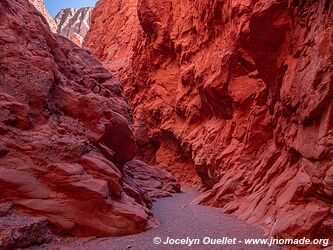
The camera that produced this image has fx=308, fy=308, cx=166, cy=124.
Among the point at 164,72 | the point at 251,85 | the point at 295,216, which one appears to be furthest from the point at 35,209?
the point at 164,72

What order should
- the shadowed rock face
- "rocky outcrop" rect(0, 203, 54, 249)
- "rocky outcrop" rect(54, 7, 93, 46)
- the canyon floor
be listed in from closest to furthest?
"rocky outcrop" rect(0, 203, 54, 249) < the canyon floor < the shadowed rock face < "rocky outcrop" rect(54, 7, 93, 46)

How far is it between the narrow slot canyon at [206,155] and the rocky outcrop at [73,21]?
73.1 m

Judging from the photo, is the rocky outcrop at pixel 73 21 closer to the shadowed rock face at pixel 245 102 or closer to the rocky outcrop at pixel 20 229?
the shadowed rock face at pixel 245 102

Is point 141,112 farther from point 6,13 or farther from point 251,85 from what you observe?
point 6,13

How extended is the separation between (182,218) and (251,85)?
784cm

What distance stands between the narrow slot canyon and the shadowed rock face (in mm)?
54

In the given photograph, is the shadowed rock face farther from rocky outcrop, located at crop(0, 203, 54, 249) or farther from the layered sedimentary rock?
rocky outcrop, located at crop(0, 203, 54, 249)

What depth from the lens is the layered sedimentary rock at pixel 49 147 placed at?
6992mm

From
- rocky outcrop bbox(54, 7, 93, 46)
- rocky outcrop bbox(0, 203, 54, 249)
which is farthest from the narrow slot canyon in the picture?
rocky outcrop bbox(54, 7, 93, 46)

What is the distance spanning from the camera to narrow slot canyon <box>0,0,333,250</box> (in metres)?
6.73

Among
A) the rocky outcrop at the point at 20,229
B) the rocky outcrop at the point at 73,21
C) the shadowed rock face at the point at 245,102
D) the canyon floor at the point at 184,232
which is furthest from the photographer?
the rocky outcrop at the point at 73,21

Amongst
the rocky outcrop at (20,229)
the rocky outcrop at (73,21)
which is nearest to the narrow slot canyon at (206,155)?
the rocky outcrop at (20,229)

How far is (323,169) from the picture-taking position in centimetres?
651

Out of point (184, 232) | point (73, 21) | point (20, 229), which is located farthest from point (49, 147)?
point (73, 21)
